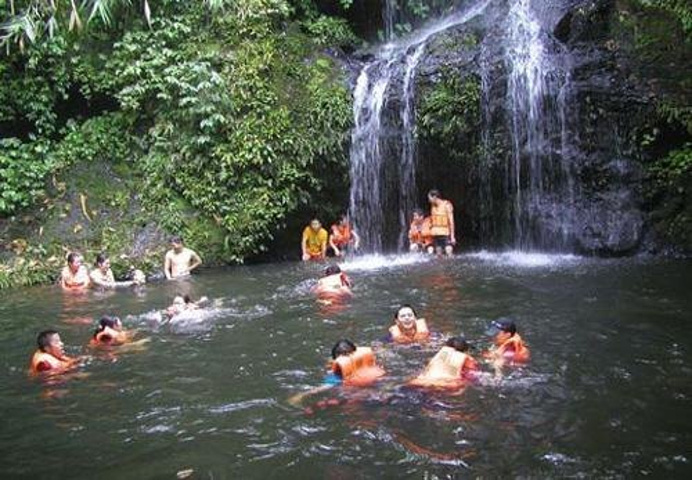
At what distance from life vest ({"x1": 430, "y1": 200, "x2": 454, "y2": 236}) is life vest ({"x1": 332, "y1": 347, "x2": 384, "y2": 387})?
27.9ft

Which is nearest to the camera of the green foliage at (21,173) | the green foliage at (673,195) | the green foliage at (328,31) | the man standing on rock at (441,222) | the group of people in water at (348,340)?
the group of people in water at (348,340)

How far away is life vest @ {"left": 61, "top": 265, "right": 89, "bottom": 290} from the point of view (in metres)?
13.9

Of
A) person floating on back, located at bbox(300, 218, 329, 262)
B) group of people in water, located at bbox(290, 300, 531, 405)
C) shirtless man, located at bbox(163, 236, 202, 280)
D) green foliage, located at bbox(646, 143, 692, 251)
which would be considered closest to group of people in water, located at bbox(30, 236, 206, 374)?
shirtless man, located at bbox(163, 236, 202, 280)

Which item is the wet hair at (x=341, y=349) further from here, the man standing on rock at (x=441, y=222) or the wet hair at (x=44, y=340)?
the man standing on rock at (x=441, y=222)

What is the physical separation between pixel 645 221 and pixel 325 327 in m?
7.64

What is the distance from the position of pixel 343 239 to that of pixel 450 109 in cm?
364

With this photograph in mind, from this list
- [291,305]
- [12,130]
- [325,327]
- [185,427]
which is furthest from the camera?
[12,130]

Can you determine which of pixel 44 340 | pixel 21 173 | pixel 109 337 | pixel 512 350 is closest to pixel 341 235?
pixel 21 173

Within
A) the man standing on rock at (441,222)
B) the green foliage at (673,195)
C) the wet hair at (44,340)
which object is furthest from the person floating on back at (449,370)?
the man standing on rock at (441,222)

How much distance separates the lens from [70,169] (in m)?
17.2

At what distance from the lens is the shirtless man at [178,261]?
14.8m

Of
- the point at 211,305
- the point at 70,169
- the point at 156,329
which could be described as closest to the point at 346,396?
the point at 156,329

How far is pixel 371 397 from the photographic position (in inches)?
270

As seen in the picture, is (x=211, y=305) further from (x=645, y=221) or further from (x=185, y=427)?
(x=645, y=221)
